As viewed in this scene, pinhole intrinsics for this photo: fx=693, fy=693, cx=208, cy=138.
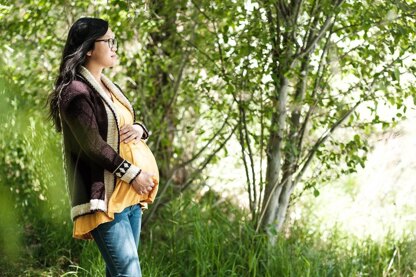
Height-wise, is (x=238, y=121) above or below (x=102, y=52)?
above

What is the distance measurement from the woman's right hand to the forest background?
4.70 feet

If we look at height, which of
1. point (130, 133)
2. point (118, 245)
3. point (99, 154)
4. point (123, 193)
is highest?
point (130, 133)

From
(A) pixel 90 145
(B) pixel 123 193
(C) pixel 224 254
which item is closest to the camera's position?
(A) pixel 90 145

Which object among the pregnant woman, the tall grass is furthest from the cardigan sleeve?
the tall grass

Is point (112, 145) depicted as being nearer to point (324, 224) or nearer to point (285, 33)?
point (285, 33)

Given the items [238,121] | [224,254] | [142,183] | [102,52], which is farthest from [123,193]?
[238,121]

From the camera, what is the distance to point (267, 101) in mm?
4621

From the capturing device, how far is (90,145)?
8.70 feet

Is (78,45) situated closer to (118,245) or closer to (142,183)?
(142,183)

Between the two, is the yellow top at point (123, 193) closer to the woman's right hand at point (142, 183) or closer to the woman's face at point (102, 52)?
the woman's right hand at point (142, 183)

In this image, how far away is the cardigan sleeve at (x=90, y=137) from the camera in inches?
104

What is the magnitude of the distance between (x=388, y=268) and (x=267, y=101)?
1350mm

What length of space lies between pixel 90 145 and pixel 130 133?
0.75 feet

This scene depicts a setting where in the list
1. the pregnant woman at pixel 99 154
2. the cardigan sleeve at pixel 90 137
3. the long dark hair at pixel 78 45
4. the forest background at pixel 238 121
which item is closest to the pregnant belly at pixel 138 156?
the pregnant woman at pixel 99 154
